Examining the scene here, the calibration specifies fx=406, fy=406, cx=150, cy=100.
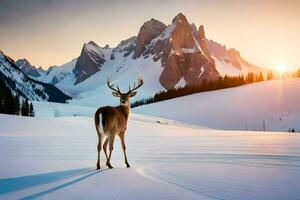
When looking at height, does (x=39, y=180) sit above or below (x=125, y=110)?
below

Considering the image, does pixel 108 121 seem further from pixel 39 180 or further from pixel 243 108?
pixel 243 108

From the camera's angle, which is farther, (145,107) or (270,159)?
(145,107)

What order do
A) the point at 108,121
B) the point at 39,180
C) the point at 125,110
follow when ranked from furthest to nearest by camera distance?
the point at 125,110, the point at 108,121, the point at 39,180

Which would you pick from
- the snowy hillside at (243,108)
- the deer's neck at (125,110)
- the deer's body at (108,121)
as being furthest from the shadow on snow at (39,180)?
the snowy hillside at (243,108)

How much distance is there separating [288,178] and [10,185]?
20.6ft

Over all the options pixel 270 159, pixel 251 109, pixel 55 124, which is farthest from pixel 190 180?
pixel 251 109

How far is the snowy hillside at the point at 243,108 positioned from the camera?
85688 mm

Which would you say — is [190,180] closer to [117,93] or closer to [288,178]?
[288,178]

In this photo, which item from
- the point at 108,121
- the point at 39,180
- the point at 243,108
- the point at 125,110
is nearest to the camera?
the point at 39,180

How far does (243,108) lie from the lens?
98688 mm

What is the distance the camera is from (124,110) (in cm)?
1470

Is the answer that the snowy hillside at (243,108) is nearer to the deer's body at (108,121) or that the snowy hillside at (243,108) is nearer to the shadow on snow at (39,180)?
the deer's body at (108,121)

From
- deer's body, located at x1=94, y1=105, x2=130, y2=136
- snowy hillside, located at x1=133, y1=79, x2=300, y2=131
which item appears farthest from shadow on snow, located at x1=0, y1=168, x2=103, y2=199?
snowy hillside, located at x1=133, y1=79, x2=300, y2=131

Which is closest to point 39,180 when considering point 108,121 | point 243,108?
point 108,121
